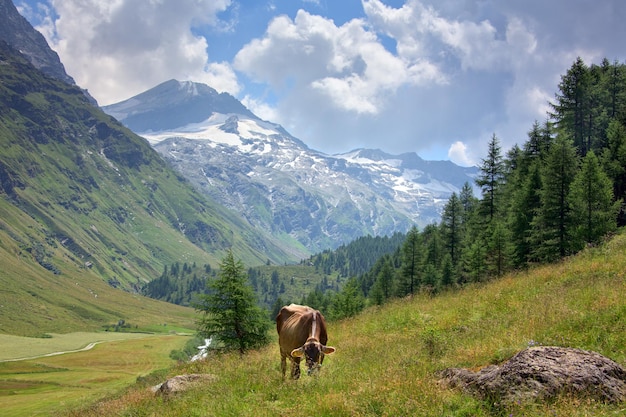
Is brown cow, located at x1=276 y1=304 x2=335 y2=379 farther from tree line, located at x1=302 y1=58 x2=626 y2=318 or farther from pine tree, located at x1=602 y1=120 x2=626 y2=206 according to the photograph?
pine tree, located at x1=602 y1=120 x2=626 y2=206

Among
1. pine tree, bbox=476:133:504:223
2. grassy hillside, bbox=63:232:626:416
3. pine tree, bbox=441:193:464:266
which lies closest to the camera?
grassy hillside, bbox=63:232:626:416

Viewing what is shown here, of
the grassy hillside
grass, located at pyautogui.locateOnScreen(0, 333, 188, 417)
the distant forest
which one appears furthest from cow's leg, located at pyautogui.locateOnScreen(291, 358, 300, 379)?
grass, located at pyautogui.locateOnScreen(0, 333, 188, 417)

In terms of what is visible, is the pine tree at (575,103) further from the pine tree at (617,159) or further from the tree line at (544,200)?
the pine tree at (617,159)

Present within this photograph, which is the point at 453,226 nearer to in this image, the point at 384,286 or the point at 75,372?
the point at 384,286

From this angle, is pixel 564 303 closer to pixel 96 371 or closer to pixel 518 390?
pixel 518 390

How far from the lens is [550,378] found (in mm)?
7227

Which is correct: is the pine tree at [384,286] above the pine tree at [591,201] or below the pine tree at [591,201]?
below

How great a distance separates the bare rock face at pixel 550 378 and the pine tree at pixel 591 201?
96.8 feet

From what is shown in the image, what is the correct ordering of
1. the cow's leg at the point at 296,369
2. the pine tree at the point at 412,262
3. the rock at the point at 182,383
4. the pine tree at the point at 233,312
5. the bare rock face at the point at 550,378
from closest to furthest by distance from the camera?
the bare rock face at the point at 550,378
the cow's leg at the point at 296,369
the rock at the point at 182,383
the pine tree at the point at 233,312
the pine tree at the point at 412,262

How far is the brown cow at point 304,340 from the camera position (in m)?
10.7

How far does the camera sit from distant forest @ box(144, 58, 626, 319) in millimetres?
33375

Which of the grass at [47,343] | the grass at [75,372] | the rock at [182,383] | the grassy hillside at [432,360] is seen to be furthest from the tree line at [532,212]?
the grass at [47,343]

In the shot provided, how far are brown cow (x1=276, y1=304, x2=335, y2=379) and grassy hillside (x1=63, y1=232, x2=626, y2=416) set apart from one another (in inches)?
18.3

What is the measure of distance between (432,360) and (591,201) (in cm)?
3032
